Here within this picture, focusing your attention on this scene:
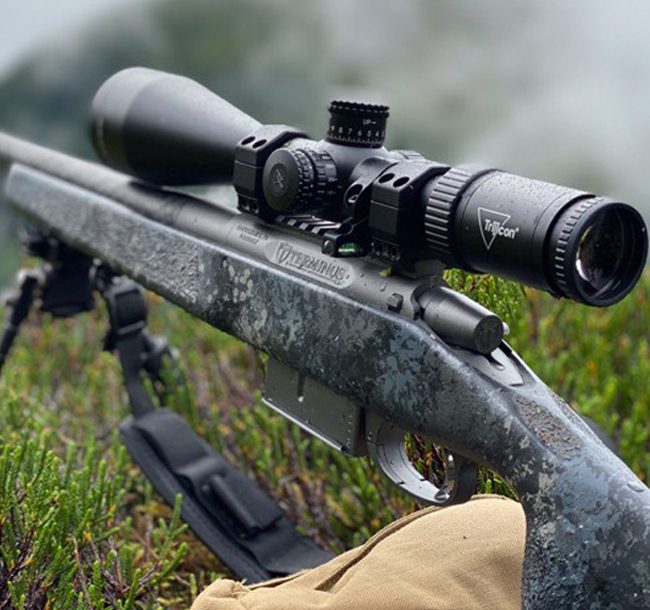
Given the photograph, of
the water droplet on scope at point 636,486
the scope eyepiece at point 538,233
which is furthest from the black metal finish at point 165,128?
the water droplet on scope at point 636,486

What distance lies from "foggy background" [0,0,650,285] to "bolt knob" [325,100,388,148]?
515cm

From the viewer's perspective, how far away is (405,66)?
8070mm

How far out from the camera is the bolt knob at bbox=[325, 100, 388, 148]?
6.41 ft

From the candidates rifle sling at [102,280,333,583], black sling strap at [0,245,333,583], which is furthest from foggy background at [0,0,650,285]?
rifle sling at [102,280,333,583]

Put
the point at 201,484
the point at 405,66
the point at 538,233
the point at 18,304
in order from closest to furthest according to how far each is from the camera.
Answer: the point at 538,233, the point at 201,484, the point at 18,304, the point at 405,66

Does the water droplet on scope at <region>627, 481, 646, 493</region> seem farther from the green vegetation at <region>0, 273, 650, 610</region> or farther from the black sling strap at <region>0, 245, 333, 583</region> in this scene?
the black sling strap at <region>0, 245, 333, 583</region>

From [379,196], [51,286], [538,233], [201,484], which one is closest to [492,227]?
[538,233]

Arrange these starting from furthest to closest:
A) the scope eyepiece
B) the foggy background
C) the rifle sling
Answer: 1. the foggy background
2. the rifle sling
3. the scope eyepiece

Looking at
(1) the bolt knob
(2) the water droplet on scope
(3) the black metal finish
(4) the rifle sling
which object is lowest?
(4) the rifle sling

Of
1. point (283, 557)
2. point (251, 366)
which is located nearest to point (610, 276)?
point (283, 557)

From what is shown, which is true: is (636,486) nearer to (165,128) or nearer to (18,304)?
(165,128)

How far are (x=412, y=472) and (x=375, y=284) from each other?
1.17 ft

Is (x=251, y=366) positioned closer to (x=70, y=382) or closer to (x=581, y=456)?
(x=70, y=382)

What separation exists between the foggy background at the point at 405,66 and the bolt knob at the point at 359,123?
16.9 ft
